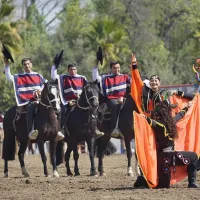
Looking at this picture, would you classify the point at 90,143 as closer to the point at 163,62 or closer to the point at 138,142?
the point at 138,142

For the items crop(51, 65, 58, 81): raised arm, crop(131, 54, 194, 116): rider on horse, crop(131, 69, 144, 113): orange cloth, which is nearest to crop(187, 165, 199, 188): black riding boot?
crop(131, 54, 194, 116): rider on horse

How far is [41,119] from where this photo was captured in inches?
719

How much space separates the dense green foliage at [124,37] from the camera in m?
52.9

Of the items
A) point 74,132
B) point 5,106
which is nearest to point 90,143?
point 74,132

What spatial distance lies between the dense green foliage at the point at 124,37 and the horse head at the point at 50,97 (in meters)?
28.4

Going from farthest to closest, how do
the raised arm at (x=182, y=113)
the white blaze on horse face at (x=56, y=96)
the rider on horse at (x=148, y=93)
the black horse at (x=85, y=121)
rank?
the black horse at (x=85, y=121) < the white blaze on horse face at (x=56, y=96) < the raised arm at (x=182, y=113) < the rider on horse at (x=148, y=93)

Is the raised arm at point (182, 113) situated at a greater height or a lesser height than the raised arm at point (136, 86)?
lesser

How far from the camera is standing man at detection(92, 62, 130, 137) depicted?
63.5 ft

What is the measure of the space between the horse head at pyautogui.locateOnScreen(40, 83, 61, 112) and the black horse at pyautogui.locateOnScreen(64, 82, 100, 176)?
796mm

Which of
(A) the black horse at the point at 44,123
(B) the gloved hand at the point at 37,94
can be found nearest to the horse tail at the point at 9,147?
(A) the black horse at the point at 44,123

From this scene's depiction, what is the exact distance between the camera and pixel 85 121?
18.9 m

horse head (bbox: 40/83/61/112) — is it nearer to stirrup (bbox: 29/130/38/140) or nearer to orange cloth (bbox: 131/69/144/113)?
stirrup (bbox: 29/130/38/140)

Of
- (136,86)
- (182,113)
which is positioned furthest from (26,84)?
(182,113)

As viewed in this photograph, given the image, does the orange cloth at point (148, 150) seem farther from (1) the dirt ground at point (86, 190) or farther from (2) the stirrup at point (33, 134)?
(2) the stirrup at point (33, 134)
